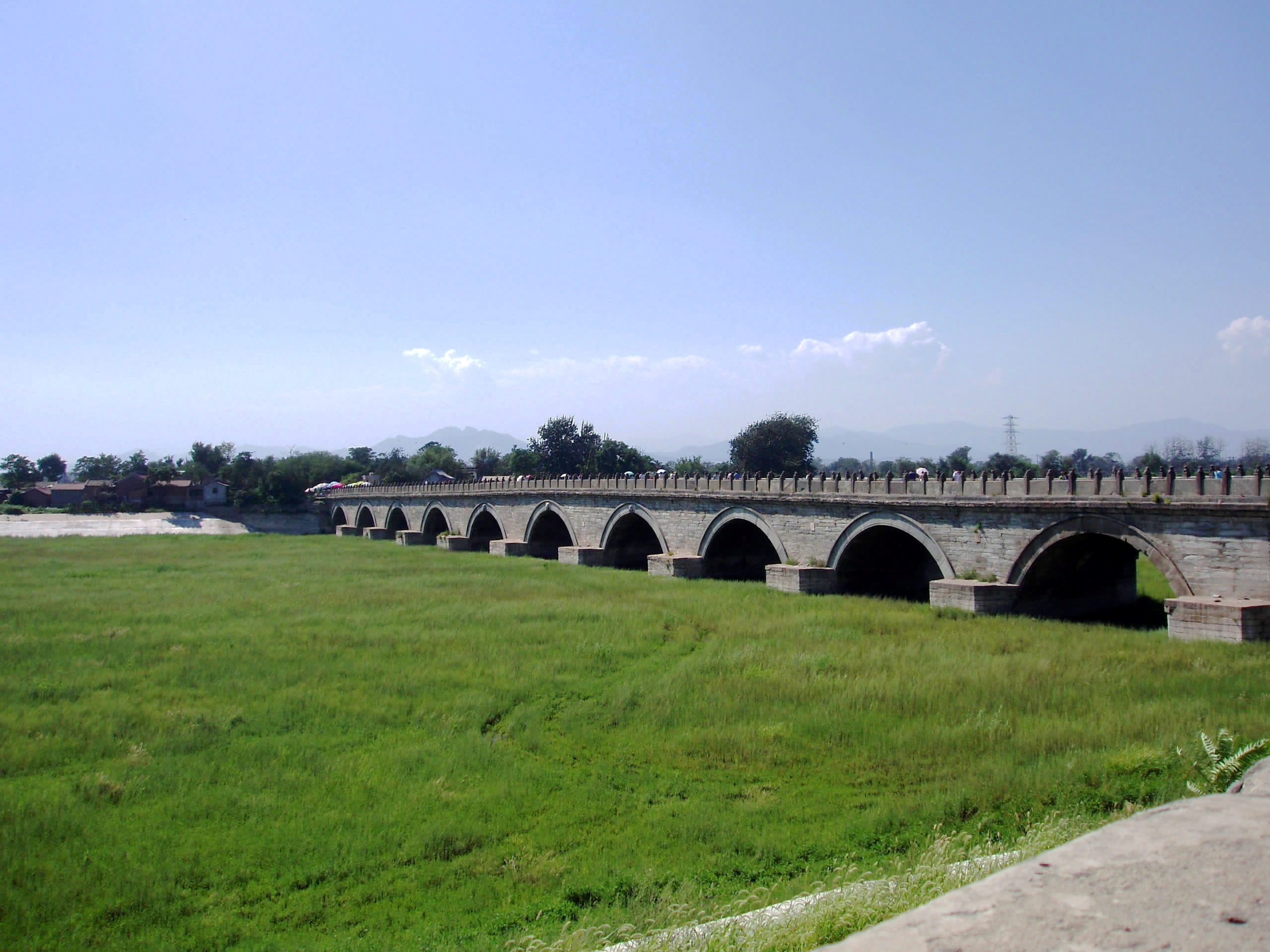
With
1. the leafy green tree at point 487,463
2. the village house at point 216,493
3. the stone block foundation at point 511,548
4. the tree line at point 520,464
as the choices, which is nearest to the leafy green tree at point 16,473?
the tree line at point 520,464

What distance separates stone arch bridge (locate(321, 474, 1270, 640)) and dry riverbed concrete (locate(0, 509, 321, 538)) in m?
44.3

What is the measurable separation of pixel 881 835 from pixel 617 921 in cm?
315

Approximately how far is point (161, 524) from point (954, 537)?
251 feet

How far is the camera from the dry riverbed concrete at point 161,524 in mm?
73125

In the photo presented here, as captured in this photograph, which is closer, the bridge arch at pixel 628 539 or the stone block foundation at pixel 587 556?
the bridge arch at pixel 628 539

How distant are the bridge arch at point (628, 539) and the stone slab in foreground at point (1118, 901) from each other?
34522 mm

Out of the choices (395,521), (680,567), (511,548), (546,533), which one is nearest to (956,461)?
(546,533)

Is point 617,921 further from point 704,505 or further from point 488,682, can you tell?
point 704,505

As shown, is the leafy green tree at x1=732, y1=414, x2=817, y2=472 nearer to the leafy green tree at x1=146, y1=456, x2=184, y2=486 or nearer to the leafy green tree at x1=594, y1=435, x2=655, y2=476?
the leafy green tree at x1=594, y1=435, x2=655, y2=476

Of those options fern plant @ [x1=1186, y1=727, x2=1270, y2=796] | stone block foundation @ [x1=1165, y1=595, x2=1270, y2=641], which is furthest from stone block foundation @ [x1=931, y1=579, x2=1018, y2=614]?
fern plant @ [x1=1186, y1=727, x2=1270, y2=796]

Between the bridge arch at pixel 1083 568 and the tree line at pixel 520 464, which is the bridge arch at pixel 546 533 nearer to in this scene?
the tree line at pixel 520 464

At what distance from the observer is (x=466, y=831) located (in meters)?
8.89

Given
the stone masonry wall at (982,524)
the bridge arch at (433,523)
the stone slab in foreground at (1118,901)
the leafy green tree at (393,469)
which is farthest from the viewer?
the leafy green tree at (393,469)

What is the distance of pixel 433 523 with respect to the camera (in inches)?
2435
